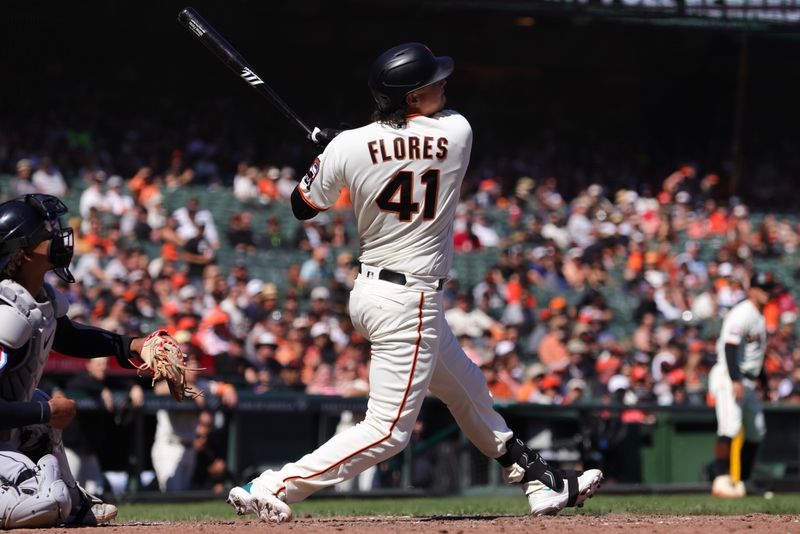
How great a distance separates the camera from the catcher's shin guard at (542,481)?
5914 mm

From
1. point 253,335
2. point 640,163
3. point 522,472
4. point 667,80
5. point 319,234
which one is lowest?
point 522,472

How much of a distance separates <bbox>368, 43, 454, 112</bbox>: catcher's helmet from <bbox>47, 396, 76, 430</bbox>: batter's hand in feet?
5.82

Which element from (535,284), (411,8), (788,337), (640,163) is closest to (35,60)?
(411,8)

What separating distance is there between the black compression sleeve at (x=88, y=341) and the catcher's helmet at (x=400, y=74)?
4.92ft

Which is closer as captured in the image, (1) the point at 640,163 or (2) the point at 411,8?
(2) the point at 411,8

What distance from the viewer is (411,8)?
71.6ft

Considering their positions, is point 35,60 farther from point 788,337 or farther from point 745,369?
point 745,369

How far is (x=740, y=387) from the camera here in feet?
32.8

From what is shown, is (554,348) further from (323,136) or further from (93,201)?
(323,136)

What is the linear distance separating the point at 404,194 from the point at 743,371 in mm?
5597

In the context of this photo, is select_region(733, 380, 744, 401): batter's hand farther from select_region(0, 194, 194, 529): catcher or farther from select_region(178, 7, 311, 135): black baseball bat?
select_region(0, 194, 194, 529): catcher

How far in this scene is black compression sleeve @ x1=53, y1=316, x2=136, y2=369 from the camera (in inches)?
219

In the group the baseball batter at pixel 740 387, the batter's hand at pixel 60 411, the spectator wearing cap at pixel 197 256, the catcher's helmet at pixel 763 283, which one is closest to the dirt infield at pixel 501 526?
the batter's hand at pixel 60 411

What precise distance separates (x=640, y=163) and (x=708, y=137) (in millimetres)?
2185
